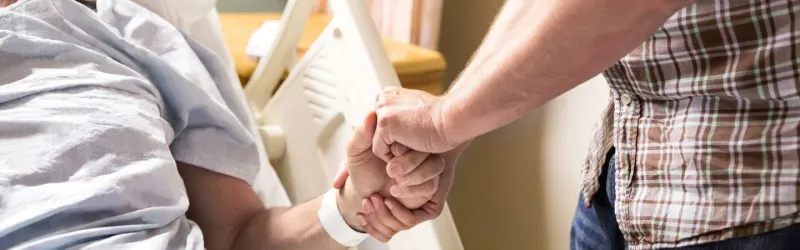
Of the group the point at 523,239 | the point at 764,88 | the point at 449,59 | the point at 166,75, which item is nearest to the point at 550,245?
the point at 523,239

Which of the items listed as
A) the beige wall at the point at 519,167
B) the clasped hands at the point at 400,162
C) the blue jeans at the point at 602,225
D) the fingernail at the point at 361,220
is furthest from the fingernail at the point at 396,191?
the beige wall at the point at 519,167

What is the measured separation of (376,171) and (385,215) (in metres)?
0.07

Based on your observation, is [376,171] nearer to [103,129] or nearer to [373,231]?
[373,231]

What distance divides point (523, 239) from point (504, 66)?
39.5 inches

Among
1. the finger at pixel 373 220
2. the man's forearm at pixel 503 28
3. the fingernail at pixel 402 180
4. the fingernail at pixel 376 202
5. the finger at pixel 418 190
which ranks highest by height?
the man's forearm at pixel 503 28

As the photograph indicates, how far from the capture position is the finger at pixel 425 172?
796mm

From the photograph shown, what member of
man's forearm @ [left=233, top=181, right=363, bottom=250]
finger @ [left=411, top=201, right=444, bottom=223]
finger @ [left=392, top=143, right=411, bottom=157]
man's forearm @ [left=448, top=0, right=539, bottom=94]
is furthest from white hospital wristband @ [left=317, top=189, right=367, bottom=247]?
man's forearm @ [left=448, top=0, right=539, bottom=94]

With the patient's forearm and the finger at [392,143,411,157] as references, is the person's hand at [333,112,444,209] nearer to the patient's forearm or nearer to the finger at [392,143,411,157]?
the finger at [392,143,411,157]

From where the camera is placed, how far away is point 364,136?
32.2 inches

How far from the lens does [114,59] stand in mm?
1025

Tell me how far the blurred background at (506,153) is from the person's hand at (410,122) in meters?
0.53

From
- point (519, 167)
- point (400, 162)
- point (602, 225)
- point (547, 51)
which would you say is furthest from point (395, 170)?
point (519, 167)

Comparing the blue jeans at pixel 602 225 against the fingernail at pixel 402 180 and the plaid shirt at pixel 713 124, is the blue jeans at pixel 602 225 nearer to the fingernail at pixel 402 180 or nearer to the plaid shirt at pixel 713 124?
the plaid shirt at pixel 713 124

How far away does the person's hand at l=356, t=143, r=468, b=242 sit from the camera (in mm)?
865
